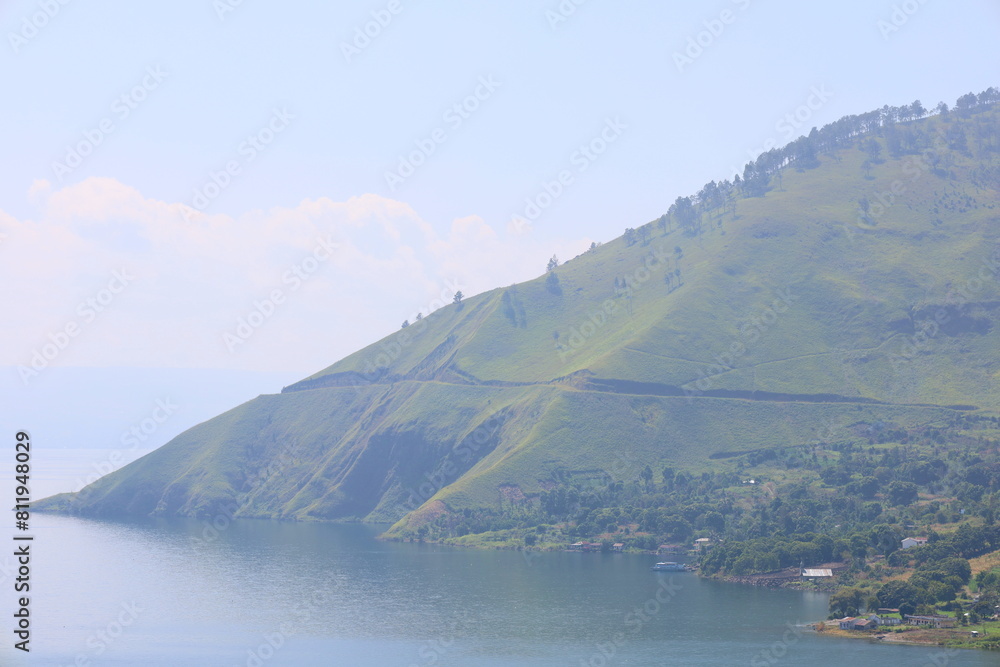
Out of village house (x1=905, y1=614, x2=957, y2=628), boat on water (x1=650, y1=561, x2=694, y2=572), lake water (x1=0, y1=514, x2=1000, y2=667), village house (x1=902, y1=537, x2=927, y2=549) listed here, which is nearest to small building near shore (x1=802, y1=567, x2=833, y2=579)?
lake water (x1=0, y1=514, x2=1000, y2=667)

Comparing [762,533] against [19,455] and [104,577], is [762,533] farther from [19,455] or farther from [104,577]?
[19,455]

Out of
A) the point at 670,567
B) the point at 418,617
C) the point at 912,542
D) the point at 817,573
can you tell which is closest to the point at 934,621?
the point at 817,573

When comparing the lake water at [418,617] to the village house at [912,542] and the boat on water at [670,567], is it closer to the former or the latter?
the boat on water at [670,567]

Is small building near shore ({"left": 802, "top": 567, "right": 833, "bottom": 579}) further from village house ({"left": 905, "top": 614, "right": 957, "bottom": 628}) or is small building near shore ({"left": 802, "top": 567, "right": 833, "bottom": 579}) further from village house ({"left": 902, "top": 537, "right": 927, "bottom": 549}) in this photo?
village house ({"left": 905, "top": 614, "right": 957, "bottom": 628})

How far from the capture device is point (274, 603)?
15175 centimetres

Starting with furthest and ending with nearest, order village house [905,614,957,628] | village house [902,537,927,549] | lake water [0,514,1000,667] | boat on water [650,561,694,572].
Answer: boat on water [650,561,694,572]
village house [902,537,927,549]
village house [905,614,957,628]
lake water [0,514,1000,667]

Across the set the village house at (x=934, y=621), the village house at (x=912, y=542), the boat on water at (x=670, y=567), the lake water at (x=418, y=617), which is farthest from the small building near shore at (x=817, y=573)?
the village house at (x=934, y=621)

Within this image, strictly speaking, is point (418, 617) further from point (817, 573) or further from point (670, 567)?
point (817, 573)

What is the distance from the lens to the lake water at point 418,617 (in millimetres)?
116438

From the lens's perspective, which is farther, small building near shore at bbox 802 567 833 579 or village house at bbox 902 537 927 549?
village house at bbox 902 537 927 549

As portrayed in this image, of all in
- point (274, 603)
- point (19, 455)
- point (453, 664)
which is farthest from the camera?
point (274, 603)

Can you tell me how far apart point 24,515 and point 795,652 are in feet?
269

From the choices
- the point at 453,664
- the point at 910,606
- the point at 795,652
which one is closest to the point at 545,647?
the point at 453,664

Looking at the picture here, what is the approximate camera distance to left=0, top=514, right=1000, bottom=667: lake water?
116438 millimetres
